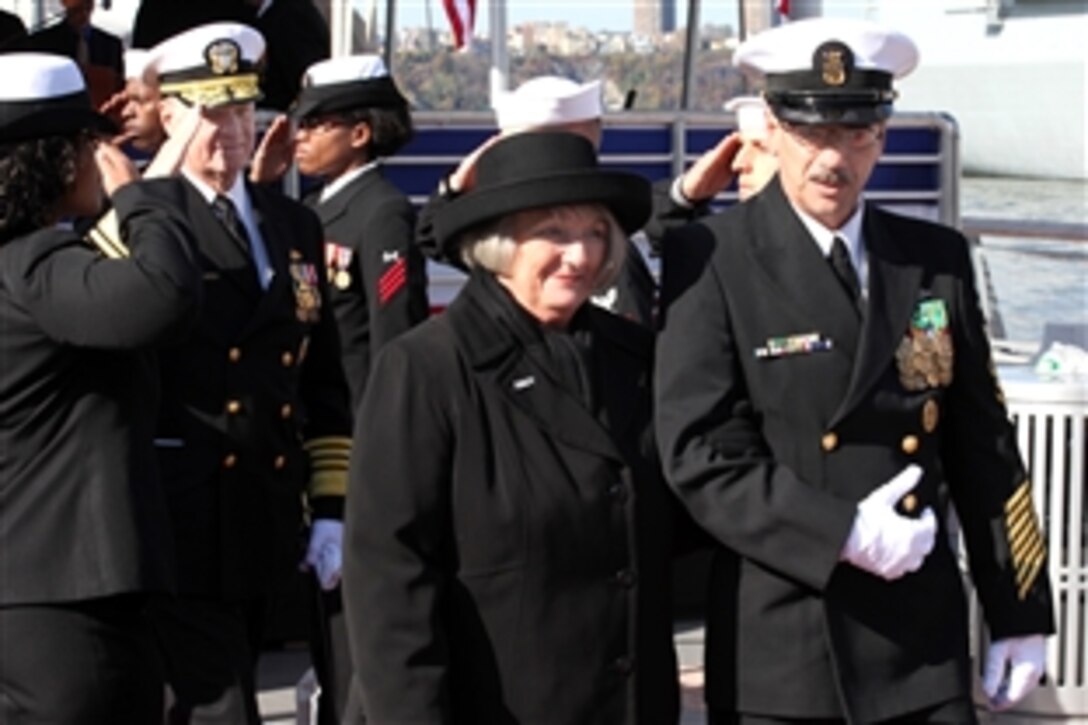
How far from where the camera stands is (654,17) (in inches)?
431

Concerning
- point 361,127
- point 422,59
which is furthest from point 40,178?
point 422,59

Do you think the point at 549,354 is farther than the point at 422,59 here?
No

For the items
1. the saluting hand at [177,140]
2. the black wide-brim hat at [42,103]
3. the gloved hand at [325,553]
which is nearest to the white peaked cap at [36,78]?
the black wide-brim hat at [42,103]

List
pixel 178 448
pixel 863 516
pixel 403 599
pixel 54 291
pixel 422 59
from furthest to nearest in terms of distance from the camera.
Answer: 1. pixel 422 59
2. pixel 178 448
3. pixel 54 291
4. pixel 863 516
5. pixel 403 599

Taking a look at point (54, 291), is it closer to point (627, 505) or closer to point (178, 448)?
point (178, 448)

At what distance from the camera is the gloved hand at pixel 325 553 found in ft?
16.1

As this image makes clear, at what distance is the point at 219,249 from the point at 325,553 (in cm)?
68

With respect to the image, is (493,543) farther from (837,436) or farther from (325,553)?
(325,553)

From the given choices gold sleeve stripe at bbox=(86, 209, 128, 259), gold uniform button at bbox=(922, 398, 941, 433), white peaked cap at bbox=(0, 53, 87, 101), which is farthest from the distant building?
gold uniform button at bbox=(922, 398, 941, 433)

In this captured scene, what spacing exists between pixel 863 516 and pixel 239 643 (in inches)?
64.0

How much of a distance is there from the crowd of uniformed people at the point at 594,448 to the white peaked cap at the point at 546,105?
3.96ft

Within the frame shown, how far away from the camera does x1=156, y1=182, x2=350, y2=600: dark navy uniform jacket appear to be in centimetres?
467

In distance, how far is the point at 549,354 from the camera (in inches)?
140

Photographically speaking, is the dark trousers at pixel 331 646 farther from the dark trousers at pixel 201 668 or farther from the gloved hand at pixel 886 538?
the gloved hand at pixel 886 538
